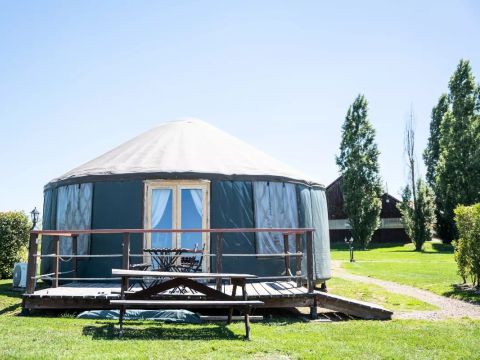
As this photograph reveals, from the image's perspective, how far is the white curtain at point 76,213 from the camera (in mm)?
8234

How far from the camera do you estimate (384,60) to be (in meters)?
10.6

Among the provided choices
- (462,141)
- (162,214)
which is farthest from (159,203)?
(462,141)

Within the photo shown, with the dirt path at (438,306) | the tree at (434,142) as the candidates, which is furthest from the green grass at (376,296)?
the tree at (434,142)

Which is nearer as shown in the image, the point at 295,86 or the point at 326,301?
the point at 326,301

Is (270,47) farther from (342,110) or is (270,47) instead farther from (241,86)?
(342,110)

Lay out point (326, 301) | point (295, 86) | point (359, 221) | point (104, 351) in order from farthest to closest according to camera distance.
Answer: point (359, 221) → point (295, 86) → point (326, 301) → point (104, 351)

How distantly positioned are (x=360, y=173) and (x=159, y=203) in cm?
2262

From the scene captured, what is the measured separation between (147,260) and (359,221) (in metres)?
21.6

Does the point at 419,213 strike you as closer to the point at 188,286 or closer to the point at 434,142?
the point at 434,142

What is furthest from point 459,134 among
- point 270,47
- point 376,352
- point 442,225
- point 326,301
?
point 376,352

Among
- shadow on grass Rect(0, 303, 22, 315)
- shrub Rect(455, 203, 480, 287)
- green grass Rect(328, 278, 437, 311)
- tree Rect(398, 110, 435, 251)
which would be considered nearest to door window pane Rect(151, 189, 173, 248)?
shadow on grass Rect(0, 303, 22, 315)

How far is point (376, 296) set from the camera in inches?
340

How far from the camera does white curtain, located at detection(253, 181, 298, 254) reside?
324 inches

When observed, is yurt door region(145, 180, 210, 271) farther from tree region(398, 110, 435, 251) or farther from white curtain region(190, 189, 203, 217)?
tree region(398, 110, 435, 251)
